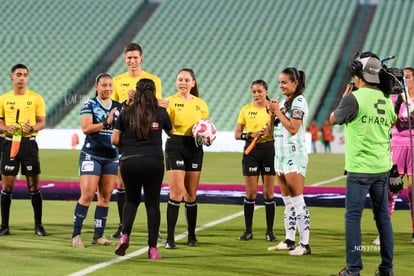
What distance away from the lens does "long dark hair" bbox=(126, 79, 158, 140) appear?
8.19 m

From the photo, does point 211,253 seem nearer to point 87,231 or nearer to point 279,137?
point 279,137

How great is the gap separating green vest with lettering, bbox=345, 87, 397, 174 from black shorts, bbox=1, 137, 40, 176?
4.90m

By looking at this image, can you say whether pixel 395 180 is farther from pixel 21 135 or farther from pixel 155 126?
pixel 21 135

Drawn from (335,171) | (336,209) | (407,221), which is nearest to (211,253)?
(407,221)

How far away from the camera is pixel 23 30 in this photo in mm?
41406

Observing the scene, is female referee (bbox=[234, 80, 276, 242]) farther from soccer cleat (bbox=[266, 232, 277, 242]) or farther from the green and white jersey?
the green and white jersey

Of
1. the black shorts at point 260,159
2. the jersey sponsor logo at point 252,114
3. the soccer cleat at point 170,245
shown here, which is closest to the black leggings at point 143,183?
the soccer cleat at point 170,245

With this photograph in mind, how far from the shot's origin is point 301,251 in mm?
8891

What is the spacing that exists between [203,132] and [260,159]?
1.45m

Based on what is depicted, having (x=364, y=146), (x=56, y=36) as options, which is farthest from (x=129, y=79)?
(x=56, y=36)

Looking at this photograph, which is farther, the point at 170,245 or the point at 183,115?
the point at 183,115

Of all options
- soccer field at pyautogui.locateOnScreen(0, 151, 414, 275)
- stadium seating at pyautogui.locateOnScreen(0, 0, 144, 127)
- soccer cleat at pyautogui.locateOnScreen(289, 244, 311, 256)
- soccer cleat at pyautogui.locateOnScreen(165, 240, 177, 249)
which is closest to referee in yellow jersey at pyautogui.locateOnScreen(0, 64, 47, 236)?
soccer field at pyautogui.locateOnScreen(0, 151, 414, 275)

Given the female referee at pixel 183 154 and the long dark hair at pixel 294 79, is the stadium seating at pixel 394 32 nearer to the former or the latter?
the female referee at pixel 183 154

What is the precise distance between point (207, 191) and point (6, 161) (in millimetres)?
6346
